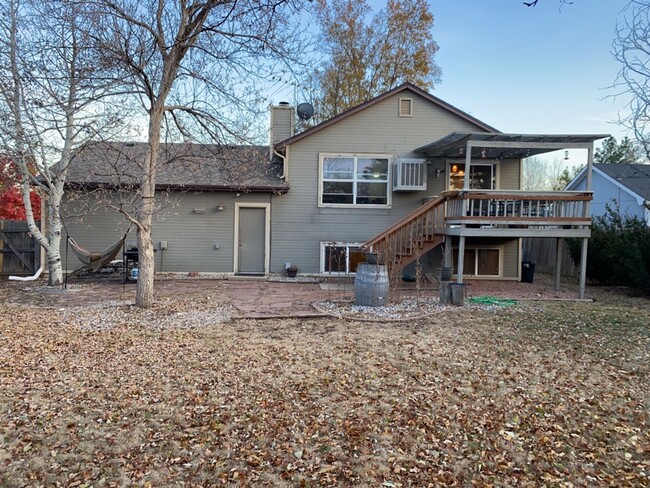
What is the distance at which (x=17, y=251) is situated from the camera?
12.2m

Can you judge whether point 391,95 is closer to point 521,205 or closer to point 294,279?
point 521,205

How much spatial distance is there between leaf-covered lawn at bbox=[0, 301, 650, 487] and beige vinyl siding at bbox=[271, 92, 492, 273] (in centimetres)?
640

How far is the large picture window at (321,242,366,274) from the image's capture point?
1241cm

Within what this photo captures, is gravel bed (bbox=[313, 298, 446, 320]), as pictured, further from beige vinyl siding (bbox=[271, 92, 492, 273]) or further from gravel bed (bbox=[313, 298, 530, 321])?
beige vinyl siding (bbox=[271, 92, 492, 273])

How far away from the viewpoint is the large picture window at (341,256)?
40.7 ft

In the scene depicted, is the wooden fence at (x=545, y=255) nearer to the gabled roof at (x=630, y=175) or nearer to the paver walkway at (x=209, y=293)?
the gabled roof at (x=630, y=175)

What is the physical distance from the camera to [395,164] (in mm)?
12281

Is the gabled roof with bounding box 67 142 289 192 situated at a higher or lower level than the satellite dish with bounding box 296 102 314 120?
lower

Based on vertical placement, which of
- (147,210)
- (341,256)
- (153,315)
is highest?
(147,210)

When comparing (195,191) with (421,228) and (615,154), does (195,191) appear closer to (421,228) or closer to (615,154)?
(421,228)

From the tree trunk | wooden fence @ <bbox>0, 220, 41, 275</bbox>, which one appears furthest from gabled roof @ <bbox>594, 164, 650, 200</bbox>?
wooden fence @ <bbox>0, 220, 41, 275</bbox>

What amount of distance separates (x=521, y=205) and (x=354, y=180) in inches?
181

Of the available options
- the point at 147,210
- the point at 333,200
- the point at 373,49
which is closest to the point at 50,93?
the point at 147,210

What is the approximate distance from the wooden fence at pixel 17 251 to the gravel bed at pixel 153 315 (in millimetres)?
5900
